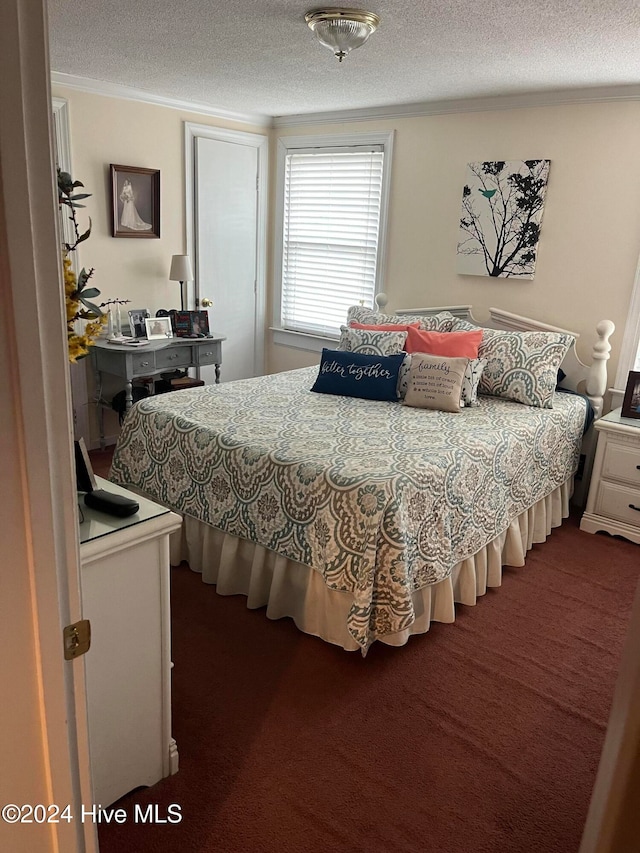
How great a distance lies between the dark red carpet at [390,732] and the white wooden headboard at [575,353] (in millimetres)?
1366

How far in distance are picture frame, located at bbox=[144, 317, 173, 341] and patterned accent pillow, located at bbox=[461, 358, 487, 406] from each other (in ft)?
7.32

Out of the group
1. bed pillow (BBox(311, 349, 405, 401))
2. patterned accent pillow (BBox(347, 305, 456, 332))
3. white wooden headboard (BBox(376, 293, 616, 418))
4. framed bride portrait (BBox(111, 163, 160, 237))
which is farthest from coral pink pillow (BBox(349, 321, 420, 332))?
framed bride portrait (BBox(111, 163, 160, 237))

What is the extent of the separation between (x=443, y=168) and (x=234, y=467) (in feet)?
9.23

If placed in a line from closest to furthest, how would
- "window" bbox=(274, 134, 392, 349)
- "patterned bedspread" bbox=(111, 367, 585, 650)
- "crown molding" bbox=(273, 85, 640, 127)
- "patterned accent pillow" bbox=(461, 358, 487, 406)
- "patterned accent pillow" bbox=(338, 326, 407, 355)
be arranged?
"patterned bedspread" bbox=(111, 367, 585, 650) → "patterned accent pillow" bbox=(461, 358, 487, 406) → "crown molding" bbox=(273, 85, 640, 127) → "patterned accent pillow" bbox=(338, 326, 407, 355) → "window" bbox=(274, 134, 392, 349)

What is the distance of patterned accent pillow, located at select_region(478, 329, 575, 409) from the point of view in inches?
141

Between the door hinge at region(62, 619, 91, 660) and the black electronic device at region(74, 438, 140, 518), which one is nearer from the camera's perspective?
the door hinge at region(62, 619, 91, 660)

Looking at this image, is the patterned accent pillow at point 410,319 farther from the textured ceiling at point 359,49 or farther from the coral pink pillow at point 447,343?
the textured ceiling at point 359,49

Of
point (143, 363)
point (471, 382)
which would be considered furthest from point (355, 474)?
point (143, 363)

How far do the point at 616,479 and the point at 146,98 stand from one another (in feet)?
12.8

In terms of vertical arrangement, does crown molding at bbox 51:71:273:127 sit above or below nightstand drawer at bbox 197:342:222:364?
above

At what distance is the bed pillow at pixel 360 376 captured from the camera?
11.5ft

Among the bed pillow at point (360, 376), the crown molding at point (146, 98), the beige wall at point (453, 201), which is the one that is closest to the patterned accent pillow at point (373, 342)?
the bed pillow at point (360, 376)

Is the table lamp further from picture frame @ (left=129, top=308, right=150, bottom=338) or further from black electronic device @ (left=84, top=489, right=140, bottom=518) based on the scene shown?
black electronic device @ (left=84, top=489, right=140, bottom=518)

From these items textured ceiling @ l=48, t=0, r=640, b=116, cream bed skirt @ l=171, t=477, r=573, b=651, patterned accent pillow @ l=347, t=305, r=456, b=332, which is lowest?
cream bed skirt @ l=171, t=477, r=573, b=651
